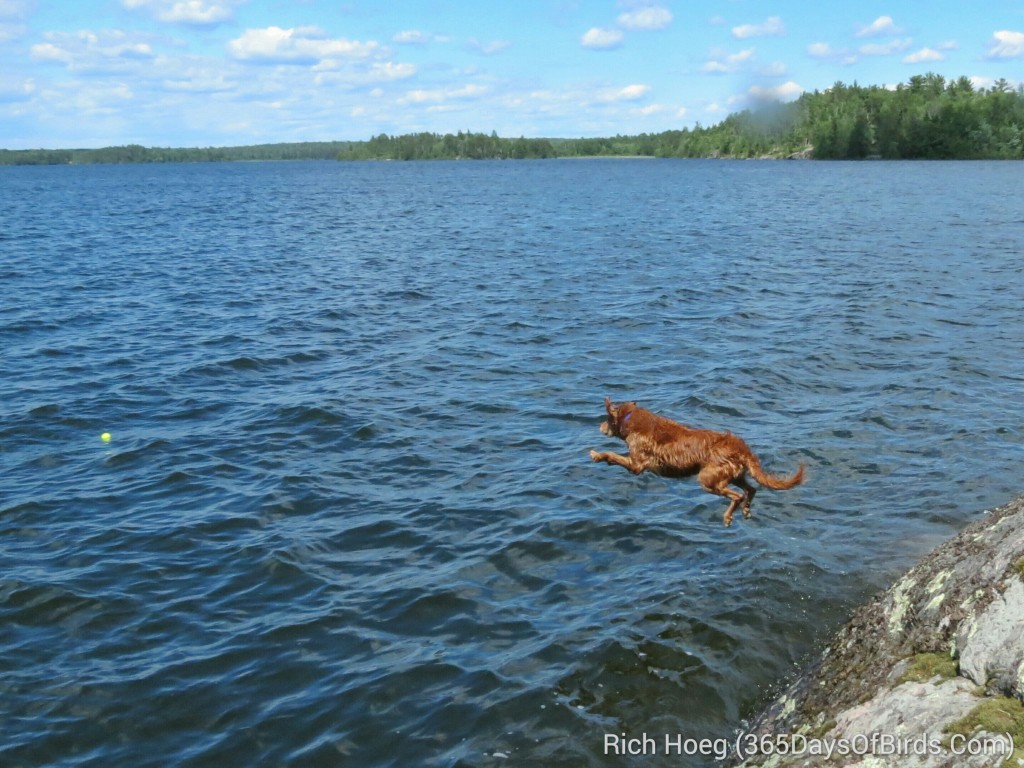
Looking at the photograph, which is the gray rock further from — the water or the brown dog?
the brown dog

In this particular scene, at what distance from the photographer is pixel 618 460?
28.3ft

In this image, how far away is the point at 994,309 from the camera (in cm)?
2078

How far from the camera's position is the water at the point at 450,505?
729cm

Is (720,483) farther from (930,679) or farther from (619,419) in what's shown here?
(930,679)

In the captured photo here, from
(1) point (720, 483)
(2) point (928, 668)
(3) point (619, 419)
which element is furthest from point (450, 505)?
(2) point (928, 668)

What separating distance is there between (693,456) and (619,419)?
3.30ft

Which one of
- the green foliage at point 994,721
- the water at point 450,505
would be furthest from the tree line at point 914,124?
the green foliage at point 994,721

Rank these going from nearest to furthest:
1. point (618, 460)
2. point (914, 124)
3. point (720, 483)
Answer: point (720, 483) < point (618, 460) < point (914, 124)

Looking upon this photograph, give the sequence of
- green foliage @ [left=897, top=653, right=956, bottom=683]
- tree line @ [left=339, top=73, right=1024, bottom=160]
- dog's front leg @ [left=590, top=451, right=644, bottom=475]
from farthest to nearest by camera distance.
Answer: tree line @ [left=339, top=73, right=1024, bottom=160] → dog's front leg @ [left=590, top=451, right=644, bottom=475] → green foliage @ [left=897, top=653, right=956, bottom=683]

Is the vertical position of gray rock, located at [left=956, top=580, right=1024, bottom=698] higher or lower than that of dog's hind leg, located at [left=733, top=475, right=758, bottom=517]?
higher

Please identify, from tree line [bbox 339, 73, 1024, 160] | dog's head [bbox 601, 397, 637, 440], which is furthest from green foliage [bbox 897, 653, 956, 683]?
tree line [bbox 339, 73, 1024, 160]

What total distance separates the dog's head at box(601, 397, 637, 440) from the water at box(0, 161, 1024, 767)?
1530 mm

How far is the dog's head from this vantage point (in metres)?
8.97

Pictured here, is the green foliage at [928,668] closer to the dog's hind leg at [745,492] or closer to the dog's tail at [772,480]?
the dog's tail at [772,480]
